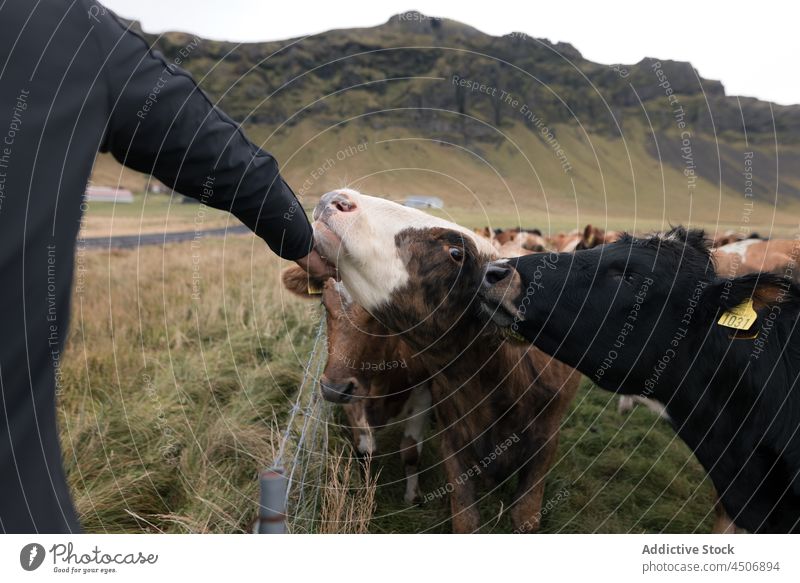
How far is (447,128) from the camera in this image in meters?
62.2

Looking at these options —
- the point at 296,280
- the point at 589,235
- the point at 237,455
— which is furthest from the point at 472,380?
the point at 589,235

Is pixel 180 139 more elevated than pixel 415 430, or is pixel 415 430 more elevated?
pixel 180 139

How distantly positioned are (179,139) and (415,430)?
4.93 m

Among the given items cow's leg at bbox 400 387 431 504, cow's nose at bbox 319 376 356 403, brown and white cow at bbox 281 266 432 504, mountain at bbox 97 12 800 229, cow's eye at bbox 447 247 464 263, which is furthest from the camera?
mountain at bbox 97 12 800 229

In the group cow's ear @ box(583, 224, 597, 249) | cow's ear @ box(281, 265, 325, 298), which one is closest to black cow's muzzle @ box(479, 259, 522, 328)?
cow's ear @ box(281, 265, 325, 298)

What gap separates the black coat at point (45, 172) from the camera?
61.6 inches

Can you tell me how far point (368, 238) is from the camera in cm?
385

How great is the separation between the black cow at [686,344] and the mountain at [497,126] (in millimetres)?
901

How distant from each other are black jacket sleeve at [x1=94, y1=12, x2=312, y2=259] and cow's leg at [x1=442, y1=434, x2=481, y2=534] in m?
2.90

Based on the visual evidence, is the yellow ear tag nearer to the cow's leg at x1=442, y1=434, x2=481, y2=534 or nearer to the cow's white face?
the cow's white face

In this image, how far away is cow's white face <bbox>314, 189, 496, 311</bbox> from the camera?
372cm

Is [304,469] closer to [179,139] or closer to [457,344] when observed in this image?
[457,344]

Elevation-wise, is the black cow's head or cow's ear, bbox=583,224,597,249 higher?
the black cow's head

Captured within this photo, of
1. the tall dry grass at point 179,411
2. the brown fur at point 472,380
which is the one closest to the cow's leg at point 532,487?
the brown fur at point 472,380
